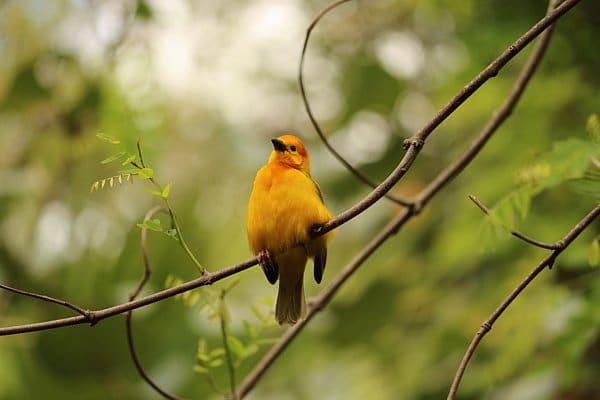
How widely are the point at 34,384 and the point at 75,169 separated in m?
1.49

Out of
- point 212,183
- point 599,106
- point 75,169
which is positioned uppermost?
point 212,183

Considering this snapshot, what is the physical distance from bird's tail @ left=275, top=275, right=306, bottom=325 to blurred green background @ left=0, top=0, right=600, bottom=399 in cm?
99

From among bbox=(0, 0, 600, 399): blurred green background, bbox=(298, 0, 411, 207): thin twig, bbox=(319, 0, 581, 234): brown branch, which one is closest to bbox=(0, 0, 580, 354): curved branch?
bbox=(319, 0, 581, 234): brown branch

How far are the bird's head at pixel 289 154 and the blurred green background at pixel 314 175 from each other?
0.66 metres

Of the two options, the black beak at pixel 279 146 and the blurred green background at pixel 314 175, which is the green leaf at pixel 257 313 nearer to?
the black beak at pixel 279 146

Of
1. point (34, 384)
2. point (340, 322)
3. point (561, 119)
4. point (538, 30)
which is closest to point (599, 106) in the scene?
point (561, 119)

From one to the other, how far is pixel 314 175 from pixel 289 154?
2221 mm

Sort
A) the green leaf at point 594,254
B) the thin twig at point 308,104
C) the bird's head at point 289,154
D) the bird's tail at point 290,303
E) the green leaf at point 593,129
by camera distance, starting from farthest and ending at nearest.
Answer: the bird's head at point 289,154 → the bird's tail at point 290,303 → the thin twig at point 308,104 → the green leaf at point 593,129 → the green leaf at point 594,254

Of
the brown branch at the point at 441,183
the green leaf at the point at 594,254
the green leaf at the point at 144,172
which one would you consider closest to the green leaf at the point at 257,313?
the brown branch at the point at 441,183

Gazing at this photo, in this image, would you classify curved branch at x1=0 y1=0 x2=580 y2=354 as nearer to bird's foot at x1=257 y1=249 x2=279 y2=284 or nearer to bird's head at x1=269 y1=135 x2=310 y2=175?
bird's foot at x1=257 y1=249 x2=279 y2=284

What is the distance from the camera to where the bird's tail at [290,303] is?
8.99 ft

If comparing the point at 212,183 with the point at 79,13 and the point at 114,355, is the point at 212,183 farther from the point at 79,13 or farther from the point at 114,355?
the point at 114,355

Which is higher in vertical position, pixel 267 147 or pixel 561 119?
pixel 267 147

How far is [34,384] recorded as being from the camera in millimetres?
4465
